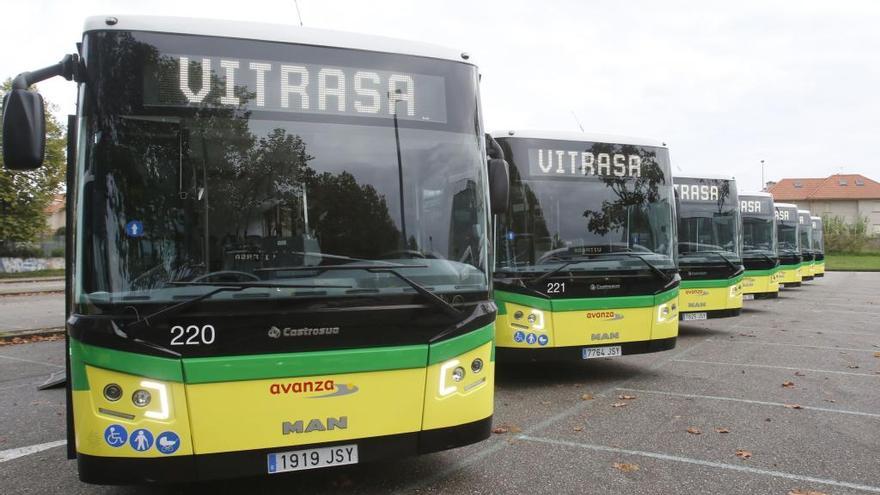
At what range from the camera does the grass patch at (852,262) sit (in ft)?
163

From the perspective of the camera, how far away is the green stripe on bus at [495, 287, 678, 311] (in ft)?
25.9

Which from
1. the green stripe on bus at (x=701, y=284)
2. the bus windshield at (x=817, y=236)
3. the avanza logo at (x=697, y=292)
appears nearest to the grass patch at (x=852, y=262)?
the bus windshield at (x=817, y=236)

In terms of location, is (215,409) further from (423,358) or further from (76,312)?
(423,358)

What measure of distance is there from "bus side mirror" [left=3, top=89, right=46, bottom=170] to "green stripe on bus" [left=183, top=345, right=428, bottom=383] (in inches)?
55.3

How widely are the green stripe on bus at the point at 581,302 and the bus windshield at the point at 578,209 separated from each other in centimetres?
32

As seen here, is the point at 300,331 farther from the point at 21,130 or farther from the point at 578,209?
the point at 578,209

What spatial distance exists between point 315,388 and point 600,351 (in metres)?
4.85

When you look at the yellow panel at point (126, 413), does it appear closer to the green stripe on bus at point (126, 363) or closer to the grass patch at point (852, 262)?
the green stripe on bus at point (126, 363)

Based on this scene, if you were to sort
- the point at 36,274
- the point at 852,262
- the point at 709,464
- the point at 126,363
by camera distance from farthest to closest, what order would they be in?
the point at 852,262 < the point at 36,274 < the point at 709,464 < the point at 126,363

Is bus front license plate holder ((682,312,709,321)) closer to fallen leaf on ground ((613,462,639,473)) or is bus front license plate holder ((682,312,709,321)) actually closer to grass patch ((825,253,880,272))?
fallen leaf on ground ((613,462,639,473))

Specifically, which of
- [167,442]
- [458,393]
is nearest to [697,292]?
[458,393]

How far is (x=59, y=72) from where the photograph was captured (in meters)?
4.15

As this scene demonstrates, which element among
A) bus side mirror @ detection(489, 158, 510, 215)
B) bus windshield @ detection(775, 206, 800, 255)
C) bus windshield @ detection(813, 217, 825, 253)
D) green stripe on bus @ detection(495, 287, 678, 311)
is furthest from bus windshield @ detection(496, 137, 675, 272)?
bus windshield @ detection(813, 217, 825, 253)

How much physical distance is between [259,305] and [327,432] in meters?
0.85
